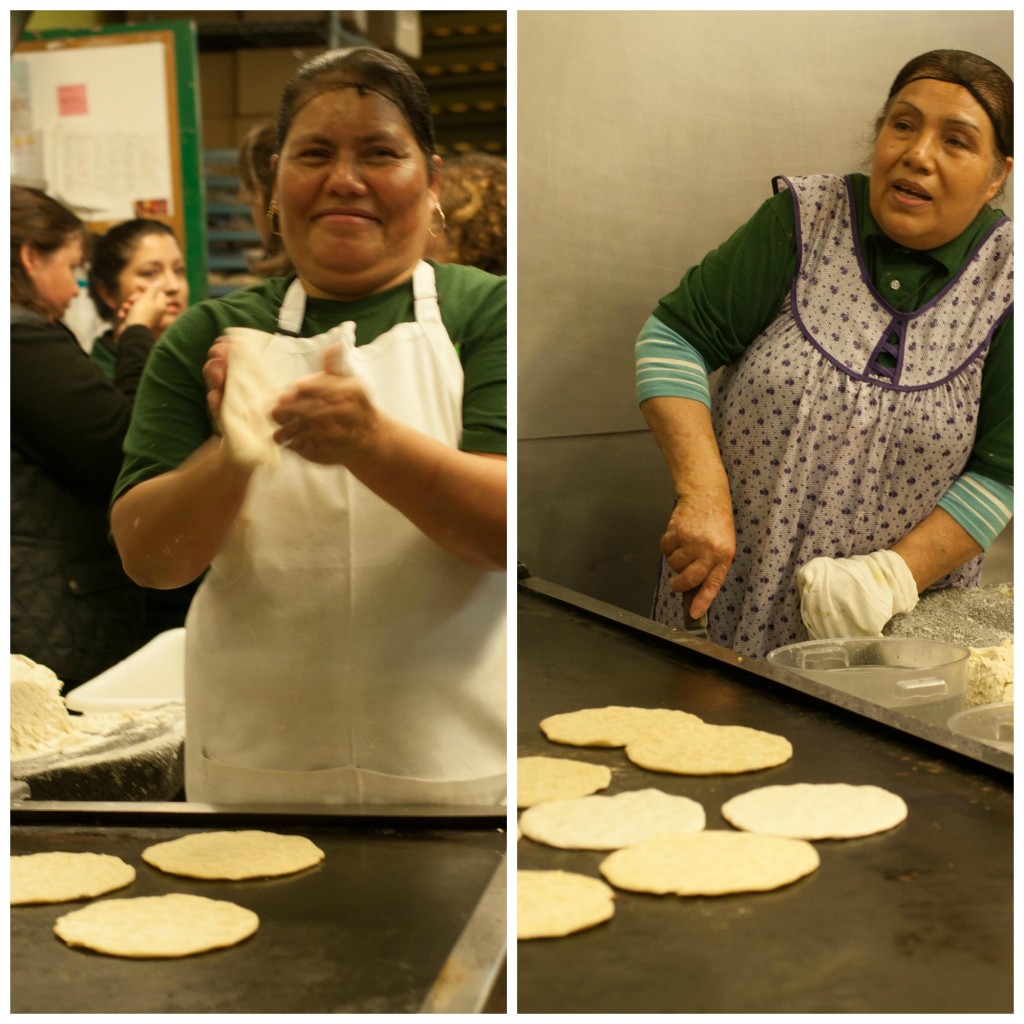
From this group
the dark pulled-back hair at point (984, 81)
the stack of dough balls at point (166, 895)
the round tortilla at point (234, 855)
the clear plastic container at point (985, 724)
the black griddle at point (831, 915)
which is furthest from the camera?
the dark pulled-back hair at point (984, 81)

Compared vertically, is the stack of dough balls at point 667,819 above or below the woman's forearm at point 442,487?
below

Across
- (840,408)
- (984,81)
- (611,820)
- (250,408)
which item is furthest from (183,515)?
(984,81)

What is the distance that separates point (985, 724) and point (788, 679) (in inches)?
7.6

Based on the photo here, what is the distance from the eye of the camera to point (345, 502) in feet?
3.17

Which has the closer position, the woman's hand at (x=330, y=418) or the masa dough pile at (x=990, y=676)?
the woman's hand at (x=330, y=418)

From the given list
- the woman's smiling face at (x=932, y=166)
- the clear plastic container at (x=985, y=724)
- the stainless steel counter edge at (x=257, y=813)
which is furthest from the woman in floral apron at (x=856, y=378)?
the stainless steel counter edge at (x=257, y=813)

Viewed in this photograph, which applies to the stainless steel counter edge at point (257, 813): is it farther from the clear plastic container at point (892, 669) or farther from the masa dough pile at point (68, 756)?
the clear plastic container at point (892, 669)

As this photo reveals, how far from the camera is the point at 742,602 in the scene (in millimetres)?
1654

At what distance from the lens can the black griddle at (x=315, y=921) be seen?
70 centimetres

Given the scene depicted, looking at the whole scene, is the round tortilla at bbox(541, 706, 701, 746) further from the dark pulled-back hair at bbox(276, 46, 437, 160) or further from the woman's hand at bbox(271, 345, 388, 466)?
the dark pulled-back hair at bbox(276, 46, 437, 160)

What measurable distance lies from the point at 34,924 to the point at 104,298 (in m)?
0.69

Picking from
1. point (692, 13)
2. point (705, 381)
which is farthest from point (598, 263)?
point (692, 13)

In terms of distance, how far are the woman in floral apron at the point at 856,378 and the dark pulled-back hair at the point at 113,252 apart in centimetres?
72

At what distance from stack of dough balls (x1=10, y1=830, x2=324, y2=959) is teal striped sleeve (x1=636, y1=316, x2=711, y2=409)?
2.98 ft
